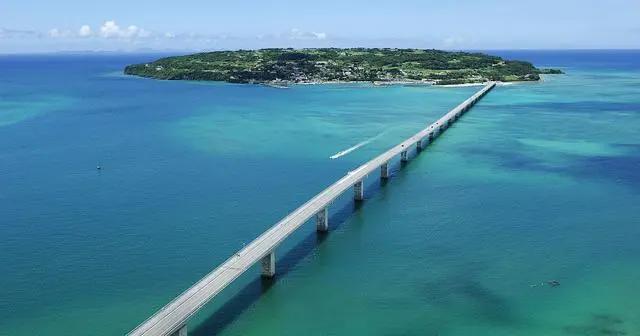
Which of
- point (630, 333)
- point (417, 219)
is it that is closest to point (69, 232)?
point (417, 219)

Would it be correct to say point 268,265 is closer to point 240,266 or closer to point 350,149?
point 240,266

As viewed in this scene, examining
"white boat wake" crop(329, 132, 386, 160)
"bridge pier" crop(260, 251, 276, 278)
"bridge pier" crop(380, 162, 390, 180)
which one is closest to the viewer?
"bridge pier" crop(260, 251, 276, 278)

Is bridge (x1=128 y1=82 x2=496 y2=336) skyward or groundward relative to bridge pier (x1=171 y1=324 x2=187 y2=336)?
skyward

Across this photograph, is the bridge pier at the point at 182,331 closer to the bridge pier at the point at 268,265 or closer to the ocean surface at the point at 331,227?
the ocean surface at the point at 331,227

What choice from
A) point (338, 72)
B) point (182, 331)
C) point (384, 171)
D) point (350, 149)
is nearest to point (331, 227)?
point (384, 171)

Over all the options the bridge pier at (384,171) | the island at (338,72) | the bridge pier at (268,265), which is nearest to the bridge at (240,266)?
the bridge pier at (268,265)

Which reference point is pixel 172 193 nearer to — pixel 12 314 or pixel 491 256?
pixel 12 314

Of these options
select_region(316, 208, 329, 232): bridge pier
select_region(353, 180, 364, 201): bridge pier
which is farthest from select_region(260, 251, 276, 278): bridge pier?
select_region(353, 180, 364, 201): bridge pier

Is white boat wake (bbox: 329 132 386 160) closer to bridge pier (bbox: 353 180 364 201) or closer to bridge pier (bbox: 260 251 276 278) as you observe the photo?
bridge pier (bbox: 353 180 364 201)
